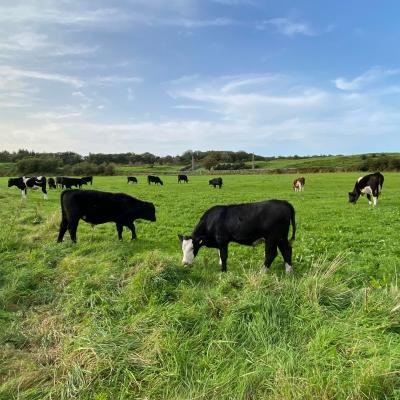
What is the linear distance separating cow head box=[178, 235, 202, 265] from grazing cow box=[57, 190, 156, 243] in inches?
164

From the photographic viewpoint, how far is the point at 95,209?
518 inches

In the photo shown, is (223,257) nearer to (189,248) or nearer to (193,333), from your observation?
(189,248)

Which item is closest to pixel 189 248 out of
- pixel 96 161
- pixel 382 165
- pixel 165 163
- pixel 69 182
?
pixel 69 182

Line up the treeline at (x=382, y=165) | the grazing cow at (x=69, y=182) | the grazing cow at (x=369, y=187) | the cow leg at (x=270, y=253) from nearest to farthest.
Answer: the cow leg at (x=270, y=253)
the grazing cow at (x=369, y=187)
the grazing cow at (x=69, y=182)
the treeline at (x=382, y=165)

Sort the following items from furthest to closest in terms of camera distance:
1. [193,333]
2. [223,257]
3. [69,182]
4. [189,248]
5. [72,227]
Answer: [69,182] → [72,227] → [189,248] → [223,257] → [193,333]

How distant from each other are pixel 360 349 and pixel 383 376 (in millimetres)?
579

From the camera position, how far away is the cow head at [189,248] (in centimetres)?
948

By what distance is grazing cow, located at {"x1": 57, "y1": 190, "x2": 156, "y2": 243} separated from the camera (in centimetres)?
1270

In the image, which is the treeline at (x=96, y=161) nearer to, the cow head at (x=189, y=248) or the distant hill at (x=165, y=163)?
the distant hill at (x=165, y=163)

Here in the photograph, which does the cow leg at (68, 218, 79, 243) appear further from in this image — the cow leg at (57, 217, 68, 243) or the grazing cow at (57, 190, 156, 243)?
the cow leg at (57, 217, 68, 243)

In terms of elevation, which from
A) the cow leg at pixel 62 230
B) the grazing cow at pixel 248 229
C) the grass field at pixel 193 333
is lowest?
the grass field at pixel 193 333

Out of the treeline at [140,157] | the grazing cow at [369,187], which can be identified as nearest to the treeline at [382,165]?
A: the treeline at [140,157]

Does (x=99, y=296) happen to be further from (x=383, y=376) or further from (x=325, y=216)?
(x=325, y=216)

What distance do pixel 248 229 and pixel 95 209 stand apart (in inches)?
233
